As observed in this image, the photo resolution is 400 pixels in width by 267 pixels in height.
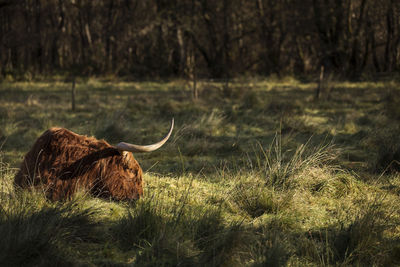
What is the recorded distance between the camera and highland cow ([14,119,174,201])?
372cm

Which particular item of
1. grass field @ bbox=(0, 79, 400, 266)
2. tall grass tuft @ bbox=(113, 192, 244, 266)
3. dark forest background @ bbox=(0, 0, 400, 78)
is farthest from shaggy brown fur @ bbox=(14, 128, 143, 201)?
dark forest background @ bbox=(0, 0, 400, 78)

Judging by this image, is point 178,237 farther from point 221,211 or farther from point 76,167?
point 76,167

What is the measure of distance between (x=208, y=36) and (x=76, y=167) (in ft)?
64.4

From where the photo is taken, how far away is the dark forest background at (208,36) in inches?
804

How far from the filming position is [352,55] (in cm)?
2114

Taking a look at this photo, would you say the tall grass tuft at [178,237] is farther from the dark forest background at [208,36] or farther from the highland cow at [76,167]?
the dark forest background at [208,36]

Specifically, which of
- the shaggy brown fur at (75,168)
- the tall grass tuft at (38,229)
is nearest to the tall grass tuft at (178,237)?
the tall grass tuft at (38,229)

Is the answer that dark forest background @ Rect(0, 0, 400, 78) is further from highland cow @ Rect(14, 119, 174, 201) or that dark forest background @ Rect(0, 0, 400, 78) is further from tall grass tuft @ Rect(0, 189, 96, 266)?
tall grass tuft @ Rect(0, 189, 96, 266)

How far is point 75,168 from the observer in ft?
12.4

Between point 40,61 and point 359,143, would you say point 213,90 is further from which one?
point 40,61

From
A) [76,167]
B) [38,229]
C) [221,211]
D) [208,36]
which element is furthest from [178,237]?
[208,36]

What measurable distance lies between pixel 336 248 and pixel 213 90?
10590mm

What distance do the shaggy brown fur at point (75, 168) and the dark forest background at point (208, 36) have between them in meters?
16.3

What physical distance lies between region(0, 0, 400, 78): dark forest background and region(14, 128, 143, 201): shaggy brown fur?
1633 centimetres
